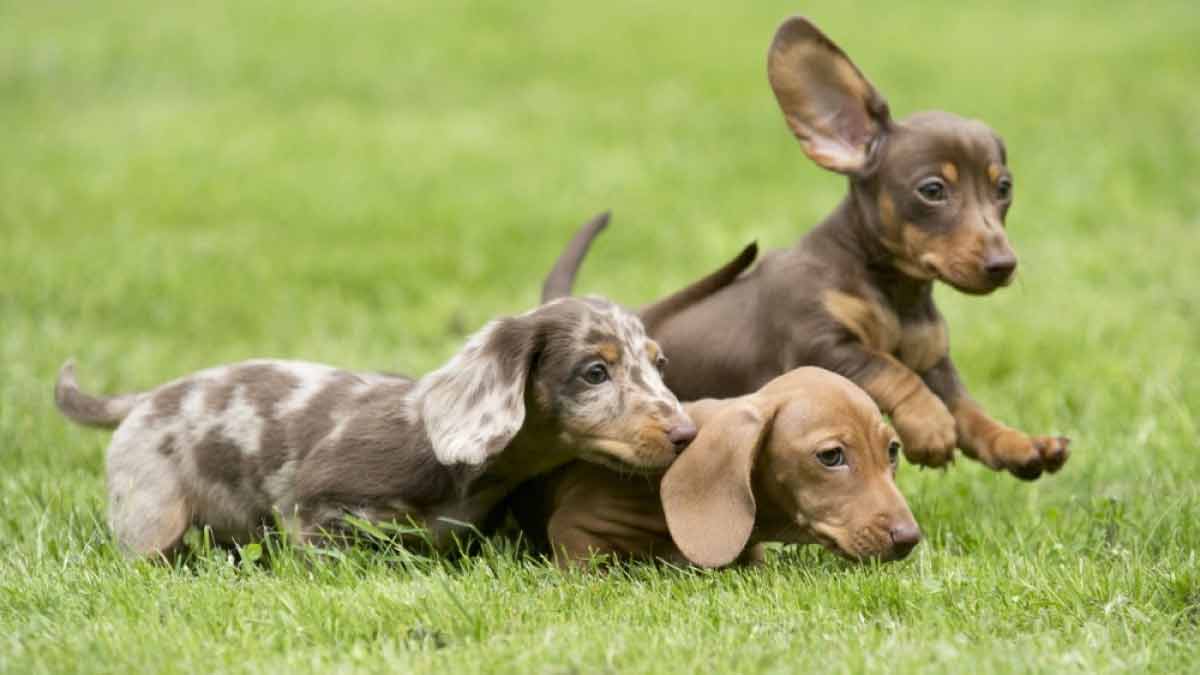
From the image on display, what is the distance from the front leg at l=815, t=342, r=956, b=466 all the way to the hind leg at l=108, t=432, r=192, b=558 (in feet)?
7.01

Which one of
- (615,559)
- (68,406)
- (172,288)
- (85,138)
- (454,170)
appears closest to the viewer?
(615,559)

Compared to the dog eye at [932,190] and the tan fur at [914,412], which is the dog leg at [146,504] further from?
the dog eye at [932,190]

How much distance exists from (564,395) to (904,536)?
1079 millimetres

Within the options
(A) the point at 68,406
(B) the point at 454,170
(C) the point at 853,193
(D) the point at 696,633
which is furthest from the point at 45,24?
(D) the point at 696,633

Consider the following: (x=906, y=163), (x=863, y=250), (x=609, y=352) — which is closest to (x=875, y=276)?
(x=863, y=250)

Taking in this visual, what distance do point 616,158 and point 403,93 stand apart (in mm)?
3253

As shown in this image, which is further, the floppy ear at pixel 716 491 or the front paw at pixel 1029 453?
the front paw at pixel 1029 453

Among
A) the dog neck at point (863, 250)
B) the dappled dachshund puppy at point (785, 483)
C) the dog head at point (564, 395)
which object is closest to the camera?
the dappled dachshund puppy at point (785, 483)

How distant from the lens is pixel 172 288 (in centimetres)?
1005

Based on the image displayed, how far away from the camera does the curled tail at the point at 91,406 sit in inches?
228

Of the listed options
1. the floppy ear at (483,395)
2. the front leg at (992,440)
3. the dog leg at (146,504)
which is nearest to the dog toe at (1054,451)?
the front leg at (992,440)

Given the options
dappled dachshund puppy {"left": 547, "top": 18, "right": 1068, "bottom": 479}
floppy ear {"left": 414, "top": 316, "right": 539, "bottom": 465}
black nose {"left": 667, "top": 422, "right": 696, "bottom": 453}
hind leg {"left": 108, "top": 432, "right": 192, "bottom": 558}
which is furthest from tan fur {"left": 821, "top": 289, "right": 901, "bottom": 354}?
hind leg {"left": 108, "top": 432, "right": 192, "bottom": 558}

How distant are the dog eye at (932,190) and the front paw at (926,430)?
0.63 metres

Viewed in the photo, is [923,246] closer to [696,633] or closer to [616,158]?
[696,633]
